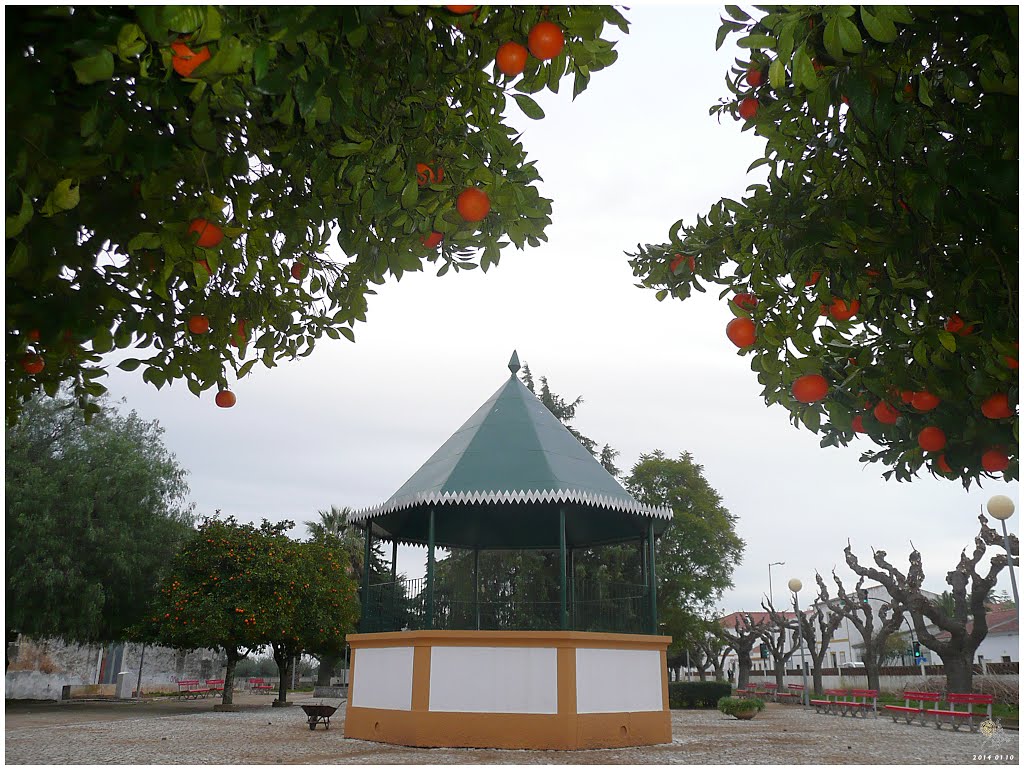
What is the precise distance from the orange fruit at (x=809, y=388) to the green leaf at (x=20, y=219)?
345 cm

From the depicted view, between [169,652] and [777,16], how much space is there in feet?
179

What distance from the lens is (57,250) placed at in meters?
3.38

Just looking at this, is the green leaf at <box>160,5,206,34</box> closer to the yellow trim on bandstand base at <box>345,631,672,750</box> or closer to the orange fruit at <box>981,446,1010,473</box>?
the orange fruit at <box>981,446,1010,473</box>

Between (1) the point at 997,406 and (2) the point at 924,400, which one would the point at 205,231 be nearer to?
(2) the point at 924,400

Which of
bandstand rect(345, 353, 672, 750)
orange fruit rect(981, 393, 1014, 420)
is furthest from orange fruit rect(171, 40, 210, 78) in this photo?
bandstand rect(345, 353, 672, 750)

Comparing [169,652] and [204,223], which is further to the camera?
[169,652]

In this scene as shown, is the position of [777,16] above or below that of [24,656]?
above

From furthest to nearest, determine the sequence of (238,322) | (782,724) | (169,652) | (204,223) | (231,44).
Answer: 1. (169,652)
2. (782,724)
3. (238,322)
4. (204,223)
5. (231,44)

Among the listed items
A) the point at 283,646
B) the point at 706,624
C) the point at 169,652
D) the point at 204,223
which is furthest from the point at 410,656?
the point at 169,652

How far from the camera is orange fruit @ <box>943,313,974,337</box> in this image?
350cm

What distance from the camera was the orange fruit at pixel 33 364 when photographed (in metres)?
3.99

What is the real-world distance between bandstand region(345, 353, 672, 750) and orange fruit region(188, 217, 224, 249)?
875 cm

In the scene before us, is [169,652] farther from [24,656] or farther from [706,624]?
[706,624]

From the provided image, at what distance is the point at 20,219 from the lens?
2.71 meters
